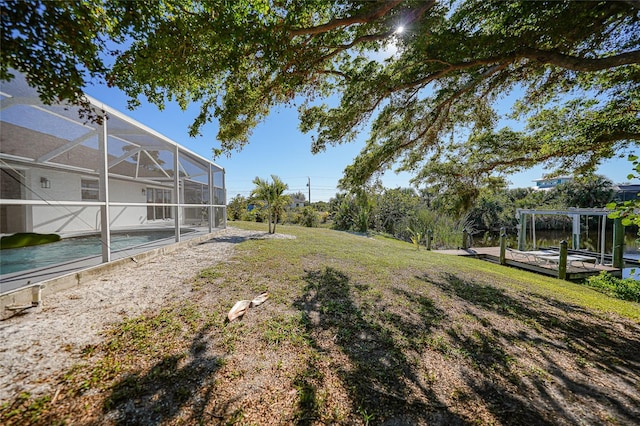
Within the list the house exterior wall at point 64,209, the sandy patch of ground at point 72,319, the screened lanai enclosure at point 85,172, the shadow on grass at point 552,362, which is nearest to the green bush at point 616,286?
the shadow on grass at point 552,362

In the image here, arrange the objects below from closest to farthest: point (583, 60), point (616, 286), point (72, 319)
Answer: point (72, 319) < point (583, 60) < point (616, 286)

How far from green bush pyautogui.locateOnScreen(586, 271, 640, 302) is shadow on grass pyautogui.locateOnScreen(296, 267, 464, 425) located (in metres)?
8.48

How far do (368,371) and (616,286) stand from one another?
11067 mm

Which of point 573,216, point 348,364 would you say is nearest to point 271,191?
point 348,364

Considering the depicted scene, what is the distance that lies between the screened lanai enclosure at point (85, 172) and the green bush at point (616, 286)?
1376 cm

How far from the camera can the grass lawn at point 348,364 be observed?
5.90 ft

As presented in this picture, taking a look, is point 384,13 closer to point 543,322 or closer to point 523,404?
point 523,404

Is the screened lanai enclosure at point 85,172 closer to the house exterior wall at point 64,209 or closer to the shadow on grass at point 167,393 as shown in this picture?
the house exterior wall at point 64,209

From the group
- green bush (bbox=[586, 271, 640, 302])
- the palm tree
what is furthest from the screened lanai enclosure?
green bush (bbox=[586, 271, 640, 302])

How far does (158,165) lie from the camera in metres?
11.7

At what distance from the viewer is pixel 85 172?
982 cm

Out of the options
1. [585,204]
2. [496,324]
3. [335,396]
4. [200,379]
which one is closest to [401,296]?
[496,324]

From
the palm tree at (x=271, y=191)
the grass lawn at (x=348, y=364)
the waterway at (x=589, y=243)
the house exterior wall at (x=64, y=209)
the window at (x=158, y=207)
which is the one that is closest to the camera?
the grass lawn at (x=348, y=364)

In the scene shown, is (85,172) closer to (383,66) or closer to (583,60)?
(383,66)
